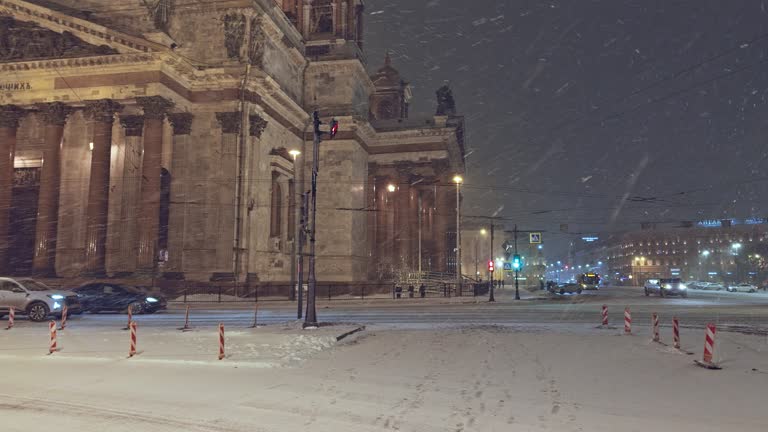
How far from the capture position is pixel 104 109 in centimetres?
3366

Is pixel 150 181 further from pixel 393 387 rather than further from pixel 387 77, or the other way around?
pixel 387 77

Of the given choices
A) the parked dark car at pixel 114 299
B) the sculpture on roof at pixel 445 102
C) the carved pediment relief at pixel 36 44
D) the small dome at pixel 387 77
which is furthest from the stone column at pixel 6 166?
the small dome at pixel 387 77

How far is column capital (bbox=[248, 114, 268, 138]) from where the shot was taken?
1449 inches

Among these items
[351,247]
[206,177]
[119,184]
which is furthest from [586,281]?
[119,184]

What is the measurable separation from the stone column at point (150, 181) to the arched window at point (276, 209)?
9.38 meters

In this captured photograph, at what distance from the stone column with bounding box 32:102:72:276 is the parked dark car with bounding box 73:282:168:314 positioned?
9819mm

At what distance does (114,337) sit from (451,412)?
1209 centimetres

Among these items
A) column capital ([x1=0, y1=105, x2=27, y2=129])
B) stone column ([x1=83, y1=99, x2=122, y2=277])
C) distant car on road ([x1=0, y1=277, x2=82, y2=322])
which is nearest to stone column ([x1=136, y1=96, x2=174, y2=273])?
stone column ([x1=83, y1=99, x2=122, y2=277])

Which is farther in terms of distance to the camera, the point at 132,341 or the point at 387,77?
the point at 387,77

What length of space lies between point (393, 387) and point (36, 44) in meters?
35.4

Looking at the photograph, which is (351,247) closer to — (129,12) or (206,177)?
(206,177)

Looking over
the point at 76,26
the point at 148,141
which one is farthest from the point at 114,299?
the point at 76,26

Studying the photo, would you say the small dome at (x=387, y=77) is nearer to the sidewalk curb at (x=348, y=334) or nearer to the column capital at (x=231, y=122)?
the column capital at (x=231, y=122)

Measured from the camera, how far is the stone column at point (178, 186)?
119 ft
